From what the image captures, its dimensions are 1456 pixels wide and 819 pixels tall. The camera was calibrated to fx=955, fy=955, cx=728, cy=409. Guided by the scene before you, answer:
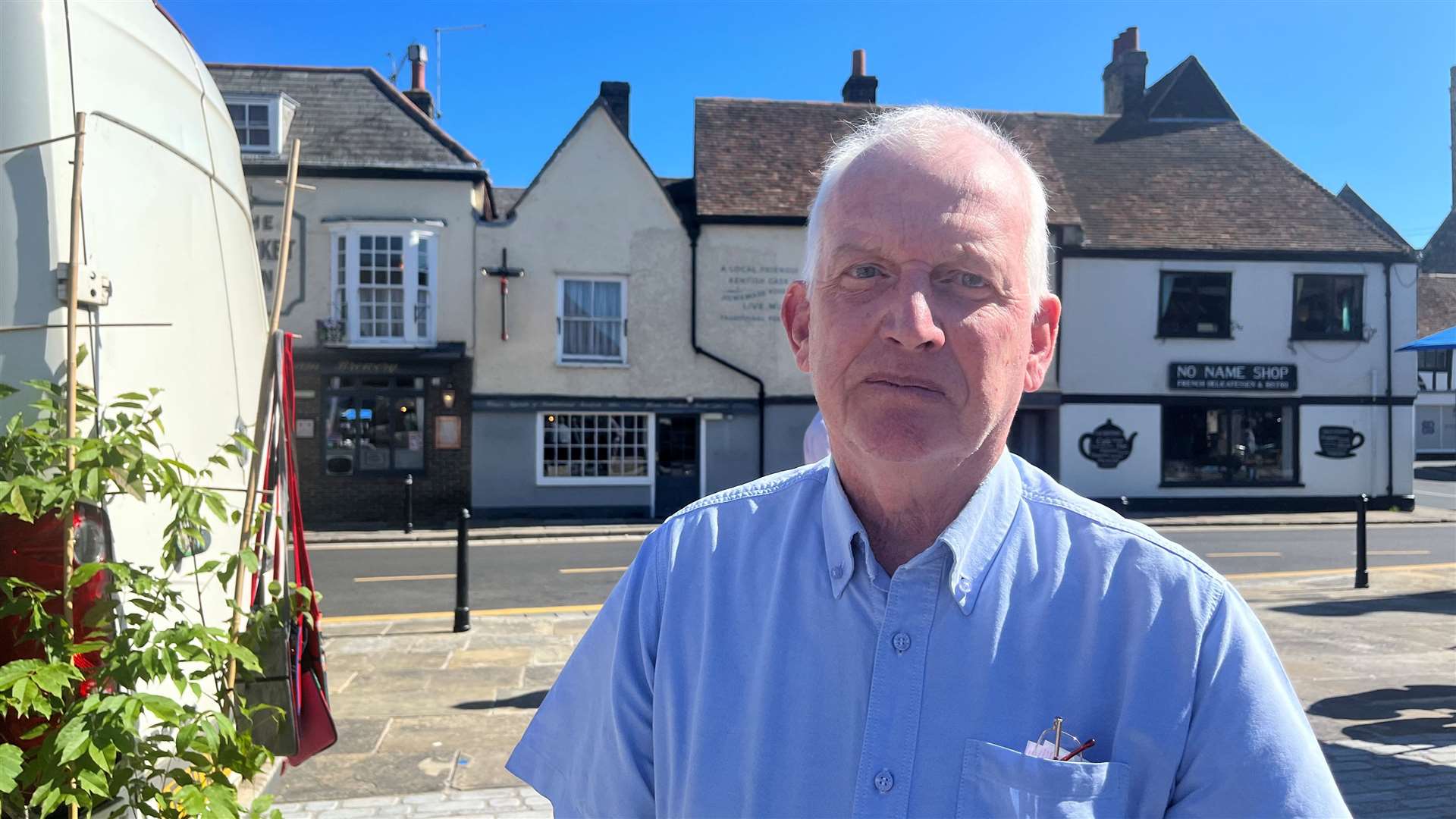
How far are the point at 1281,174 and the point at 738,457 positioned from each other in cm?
1531

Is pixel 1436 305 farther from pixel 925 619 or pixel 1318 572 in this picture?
pixel 925 619

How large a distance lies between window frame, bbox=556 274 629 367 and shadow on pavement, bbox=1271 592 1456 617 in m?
12.8

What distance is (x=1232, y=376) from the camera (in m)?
21.2

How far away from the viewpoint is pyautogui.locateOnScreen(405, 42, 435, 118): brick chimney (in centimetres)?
2216

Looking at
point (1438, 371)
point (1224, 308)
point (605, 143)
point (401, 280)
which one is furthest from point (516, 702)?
point (1438, 371)

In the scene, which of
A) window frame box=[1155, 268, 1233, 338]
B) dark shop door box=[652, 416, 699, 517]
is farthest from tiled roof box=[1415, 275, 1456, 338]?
dark shop door box=[652, 416, 699, 517]

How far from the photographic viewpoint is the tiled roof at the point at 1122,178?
20.6m

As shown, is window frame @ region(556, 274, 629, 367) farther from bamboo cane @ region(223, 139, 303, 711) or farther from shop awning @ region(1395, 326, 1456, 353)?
bamboo cane @ region(223, 139, 303, 711)

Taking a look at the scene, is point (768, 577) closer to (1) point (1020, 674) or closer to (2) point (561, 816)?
(1) point (1020, 674)

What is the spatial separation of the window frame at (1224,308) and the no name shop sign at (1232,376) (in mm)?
639

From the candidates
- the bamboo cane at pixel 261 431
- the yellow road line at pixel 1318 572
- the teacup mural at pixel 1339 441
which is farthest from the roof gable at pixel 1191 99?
the bamboo cane at pixel 261 431

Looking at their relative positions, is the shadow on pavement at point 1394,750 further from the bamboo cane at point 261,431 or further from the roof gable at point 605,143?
the roof gable at point 605,143

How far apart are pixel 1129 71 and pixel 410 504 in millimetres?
20495

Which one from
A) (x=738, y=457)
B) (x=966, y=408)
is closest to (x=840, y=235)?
(x=966, y=408)
